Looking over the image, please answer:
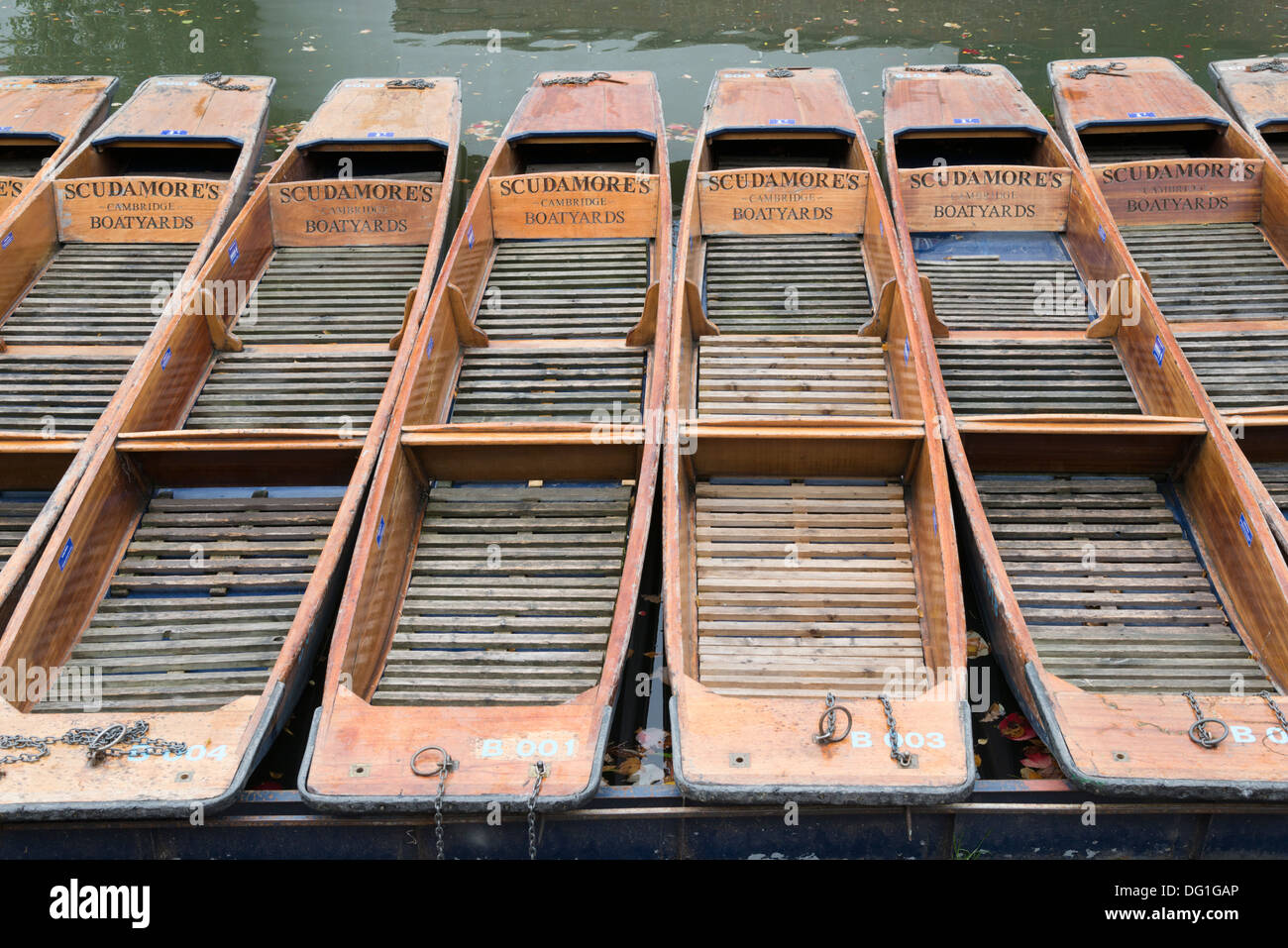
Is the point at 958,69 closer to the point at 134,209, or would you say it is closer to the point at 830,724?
the point at 134,209

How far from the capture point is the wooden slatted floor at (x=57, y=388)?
6199mm

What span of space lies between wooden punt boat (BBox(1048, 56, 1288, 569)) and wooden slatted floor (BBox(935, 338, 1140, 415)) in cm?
59

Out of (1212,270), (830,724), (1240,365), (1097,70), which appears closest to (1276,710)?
(830,724)

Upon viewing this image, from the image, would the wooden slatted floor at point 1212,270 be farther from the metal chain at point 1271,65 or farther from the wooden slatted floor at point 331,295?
the wooden slatted floor at point 331,295

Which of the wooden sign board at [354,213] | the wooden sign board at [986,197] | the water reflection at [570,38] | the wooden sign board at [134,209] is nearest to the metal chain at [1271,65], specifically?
the water reflection at [570,38]

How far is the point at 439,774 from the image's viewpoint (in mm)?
3801

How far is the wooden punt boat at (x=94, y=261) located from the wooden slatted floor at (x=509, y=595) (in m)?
1.91

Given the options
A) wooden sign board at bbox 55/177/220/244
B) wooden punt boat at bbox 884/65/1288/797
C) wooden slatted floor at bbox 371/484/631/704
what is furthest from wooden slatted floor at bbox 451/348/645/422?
wooden sign board at bbox 55/177/220/244

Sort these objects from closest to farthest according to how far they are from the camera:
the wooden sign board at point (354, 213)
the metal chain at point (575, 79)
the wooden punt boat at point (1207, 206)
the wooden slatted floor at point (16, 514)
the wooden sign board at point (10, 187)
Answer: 1. the wooden slatted floor at point (16, 514)
2. the wooden punt boat at point (1207, 206)
3. the wooden sign board at point (354, 213)
4. the wooden sign board at point (10, 187)
5. the metal chain at point (575, 79)

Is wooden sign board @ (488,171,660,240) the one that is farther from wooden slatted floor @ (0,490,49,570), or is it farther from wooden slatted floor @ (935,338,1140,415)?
wooden slatted floor @ (0,490,49,570)

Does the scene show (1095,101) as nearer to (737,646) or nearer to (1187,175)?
(1187,175)

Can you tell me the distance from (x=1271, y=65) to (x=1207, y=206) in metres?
2.69

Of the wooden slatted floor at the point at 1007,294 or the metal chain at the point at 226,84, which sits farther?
the metal chain at the point at 226,84

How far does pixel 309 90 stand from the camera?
12.7 meters
